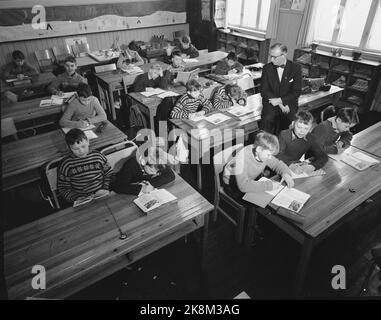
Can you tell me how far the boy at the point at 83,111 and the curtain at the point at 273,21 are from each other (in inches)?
206

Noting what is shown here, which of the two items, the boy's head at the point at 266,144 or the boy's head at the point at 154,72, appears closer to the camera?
the boy's head at the point at 266,144

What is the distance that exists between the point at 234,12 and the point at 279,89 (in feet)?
17.9

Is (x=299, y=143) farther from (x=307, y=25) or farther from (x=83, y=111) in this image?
(x=307, y=25)

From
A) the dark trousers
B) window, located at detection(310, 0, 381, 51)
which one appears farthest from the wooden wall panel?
the dark trousers

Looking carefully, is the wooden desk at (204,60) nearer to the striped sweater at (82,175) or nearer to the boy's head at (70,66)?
the boy's head at (70,66)

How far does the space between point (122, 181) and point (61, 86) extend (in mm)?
3182

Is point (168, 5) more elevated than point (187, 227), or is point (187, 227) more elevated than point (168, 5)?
point (168, 5)

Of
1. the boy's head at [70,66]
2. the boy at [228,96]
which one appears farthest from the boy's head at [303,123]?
the boy's head at [70,66]

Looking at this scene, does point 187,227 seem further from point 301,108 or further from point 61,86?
point 61,86

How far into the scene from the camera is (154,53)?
25.0 ft

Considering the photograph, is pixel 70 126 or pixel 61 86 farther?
pixel 61 86

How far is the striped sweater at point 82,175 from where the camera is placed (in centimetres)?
251
